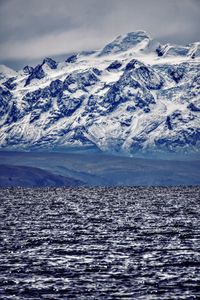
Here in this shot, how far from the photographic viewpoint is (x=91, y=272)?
9475cm

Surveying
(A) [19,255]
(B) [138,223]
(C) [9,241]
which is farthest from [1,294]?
(B) [138,223]

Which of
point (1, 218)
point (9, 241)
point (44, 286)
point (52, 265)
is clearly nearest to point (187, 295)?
point (44, 286)

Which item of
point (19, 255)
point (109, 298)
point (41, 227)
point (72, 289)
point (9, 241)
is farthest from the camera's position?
point (41, 227)

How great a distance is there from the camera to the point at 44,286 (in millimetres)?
85500

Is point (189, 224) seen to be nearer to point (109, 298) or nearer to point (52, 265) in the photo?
point (52, 265)

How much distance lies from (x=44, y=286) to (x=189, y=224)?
83.9 m

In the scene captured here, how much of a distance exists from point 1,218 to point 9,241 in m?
65.5

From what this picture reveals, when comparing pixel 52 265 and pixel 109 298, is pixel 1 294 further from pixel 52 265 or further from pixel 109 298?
pixel 52 265

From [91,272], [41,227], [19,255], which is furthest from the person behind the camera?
[41,227]

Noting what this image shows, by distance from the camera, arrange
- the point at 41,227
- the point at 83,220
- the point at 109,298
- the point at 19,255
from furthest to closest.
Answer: the point at 83,220 → the point at 41,227 → the point at 19,255 → the point at 109,298

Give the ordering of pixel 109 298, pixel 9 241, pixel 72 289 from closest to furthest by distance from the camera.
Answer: pixel 109 298
pixel 72 289
pixel 9 241

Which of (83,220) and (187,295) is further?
(83,220)

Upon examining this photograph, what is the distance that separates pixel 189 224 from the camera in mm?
165125

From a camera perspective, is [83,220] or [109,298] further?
[83,220]
